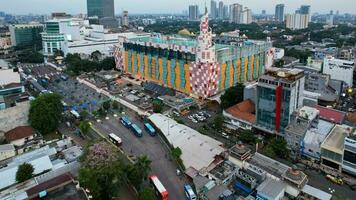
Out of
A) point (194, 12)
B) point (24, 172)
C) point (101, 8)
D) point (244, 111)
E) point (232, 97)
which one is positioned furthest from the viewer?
point (194, 12)

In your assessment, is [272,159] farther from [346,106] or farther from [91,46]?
[91,46]

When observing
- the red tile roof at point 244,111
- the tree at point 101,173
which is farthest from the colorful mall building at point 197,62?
the tree at point 101,173

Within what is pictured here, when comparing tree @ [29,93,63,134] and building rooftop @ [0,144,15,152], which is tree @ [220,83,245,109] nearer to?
tree @ [29,93,63,134]

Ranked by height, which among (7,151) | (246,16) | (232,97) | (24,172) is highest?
(246,16)

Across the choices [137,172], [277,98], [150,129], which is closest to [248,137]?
[277,98]

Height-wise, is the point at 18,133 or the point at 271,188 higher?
the point at 18,133

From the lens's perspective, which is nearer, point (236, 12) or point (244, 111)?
point (244, 111)

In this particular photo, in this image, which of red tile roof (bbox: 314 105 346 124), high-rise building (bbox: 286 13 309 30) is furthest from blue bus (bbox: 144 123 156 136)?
high-rise building (bbox: 286 13 309 30)

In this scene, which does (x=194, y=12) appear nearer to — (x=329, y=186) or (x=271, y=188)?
(x=329, y=186)
